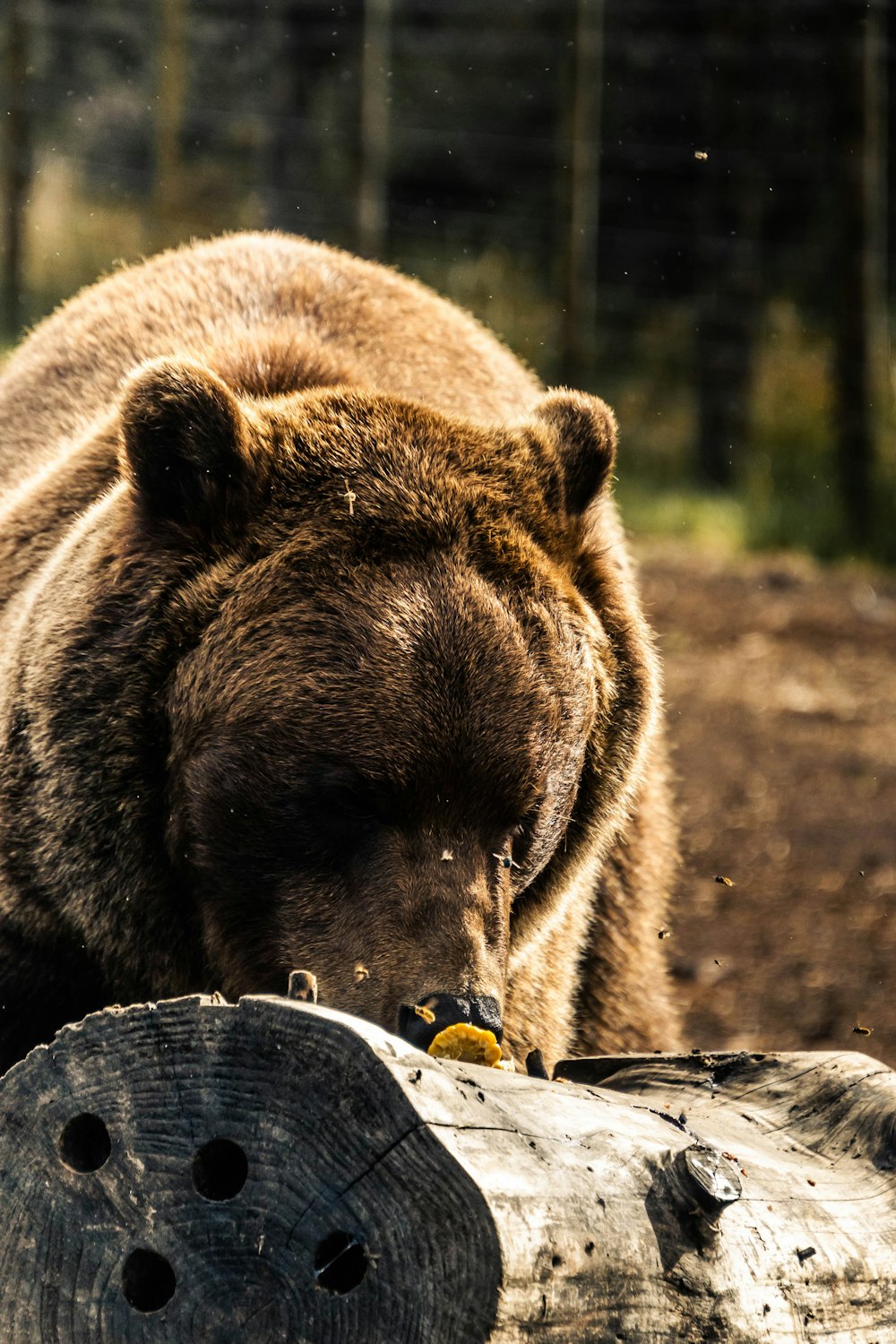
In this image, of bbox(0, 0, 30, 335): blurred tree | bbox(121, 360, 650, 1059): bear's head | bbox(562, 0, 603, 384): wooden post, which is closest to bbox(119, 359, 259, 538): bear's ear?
bbox(121, 360, 650, 1059): bear's head

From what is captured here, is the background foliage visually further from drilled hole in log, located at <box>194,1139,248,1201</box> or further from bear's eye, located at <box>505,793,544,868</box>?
drilled hole in log, located at <box>194,1139,248,1201</box>

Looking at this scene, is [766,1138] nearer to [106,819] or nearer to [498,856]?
[498,856]

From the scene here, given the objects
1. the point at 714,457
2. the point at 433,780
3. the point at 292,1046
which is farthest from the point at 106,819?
the point at 714,457

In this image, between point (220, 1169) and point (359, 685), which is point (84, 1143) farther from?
point (359, 685)

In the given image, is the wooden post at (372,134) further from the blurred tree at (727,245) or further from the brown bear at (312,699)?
the brown bear at (312,699)

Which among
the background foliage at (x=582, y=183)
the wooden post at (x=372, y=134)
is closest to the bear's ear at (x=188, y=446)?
the background foliage at (x=582, y=183)

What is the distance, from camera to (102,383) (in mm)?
4324

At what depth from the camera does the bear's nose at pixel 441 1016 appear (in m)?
2.46

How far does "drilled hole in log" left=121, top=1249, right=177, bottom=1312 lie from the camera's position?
6.78 feet

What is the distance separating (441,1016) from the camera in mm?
2496

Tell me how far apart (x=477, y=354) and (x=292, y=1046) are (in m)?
2.79

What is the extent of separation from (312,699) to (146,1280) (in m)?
0.99

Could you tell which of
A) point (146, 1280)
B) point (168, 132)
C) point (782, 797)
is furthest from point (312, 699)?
point (168, 132)

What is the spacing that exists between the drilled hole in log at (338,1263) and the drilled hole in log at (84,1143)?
0.31 meters
